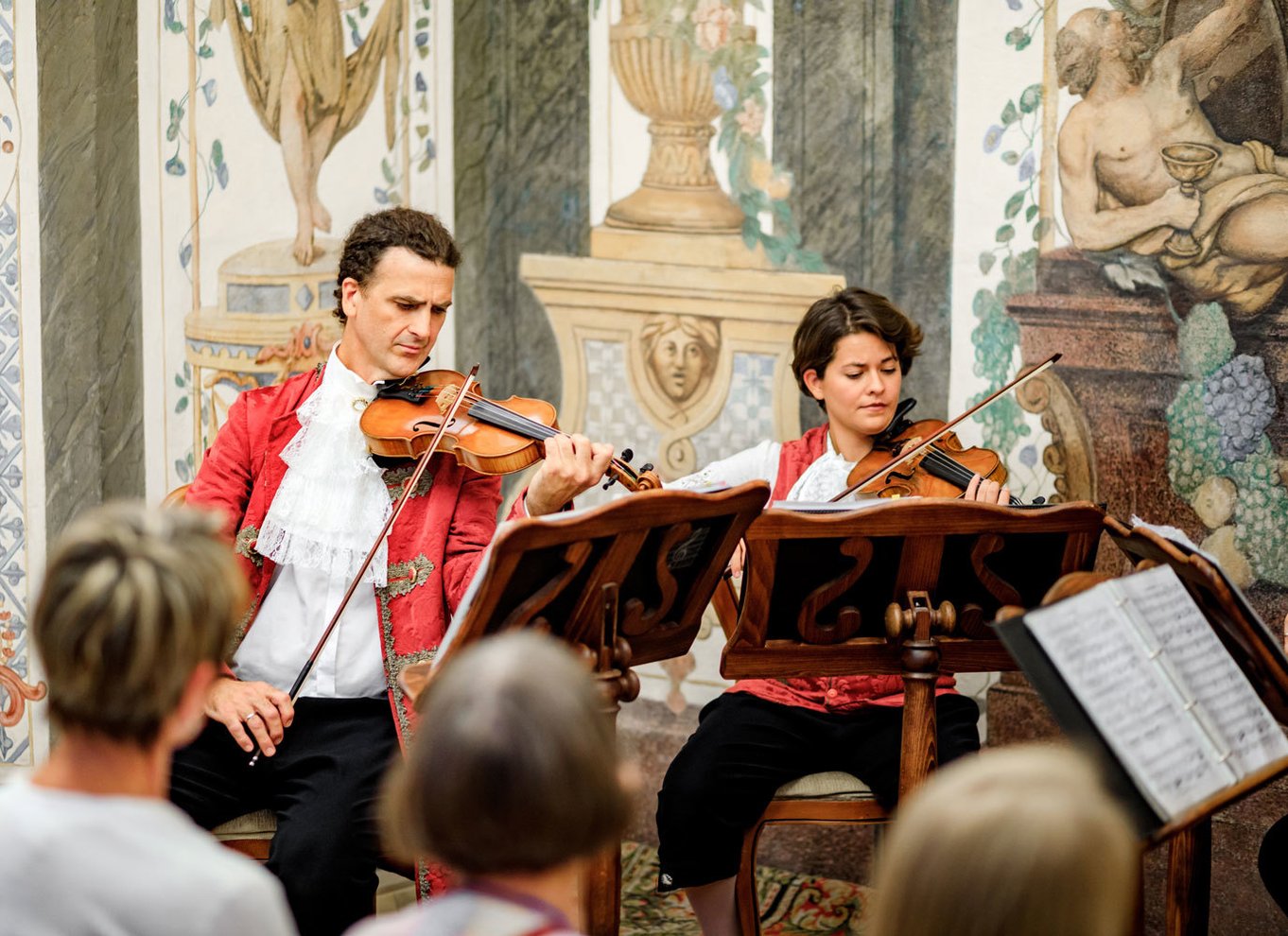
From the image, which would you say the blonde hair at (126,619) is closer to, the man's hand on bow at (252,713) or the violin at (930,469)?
the man's hand on bow at (252,713)

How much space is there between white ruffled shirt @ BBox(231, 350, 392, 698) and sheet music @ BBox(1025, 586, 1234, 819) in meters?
1.53

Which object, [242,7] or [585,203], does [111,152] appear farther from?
[585,203]

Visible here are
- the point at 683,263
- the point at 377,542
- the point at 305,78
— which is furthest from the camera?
the point at 683,263

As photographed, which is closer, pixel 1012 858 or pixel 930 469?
pixel 1012 858

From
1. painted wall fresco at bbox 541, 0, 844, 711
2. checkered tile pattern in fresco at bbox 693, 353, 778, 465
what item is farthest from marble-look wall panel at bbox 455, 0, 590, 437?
checkered tile pattern in fresco at bbox 693, 353, 778, 465

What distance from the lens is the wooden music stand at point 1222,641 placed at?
2406 mm

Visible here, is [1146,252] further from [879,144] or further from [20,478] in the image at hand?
[20,478]

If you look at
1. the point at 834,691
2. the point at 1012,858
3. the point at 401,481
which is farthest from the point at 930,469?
the point at 1012,858

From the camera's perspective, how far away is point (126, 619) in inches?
58.8

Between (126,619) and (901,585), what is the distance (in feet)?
5.41

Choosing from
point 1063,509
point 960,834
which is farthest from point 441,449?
point 960,834

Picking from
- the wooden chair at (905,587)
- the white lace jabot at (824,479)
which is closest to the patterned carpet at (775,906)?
the wooden chair at (905,587)

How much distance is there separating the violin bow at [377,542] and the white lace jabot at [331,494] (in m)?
0.04

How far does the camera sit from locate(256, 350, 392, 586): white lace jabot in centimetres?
308
